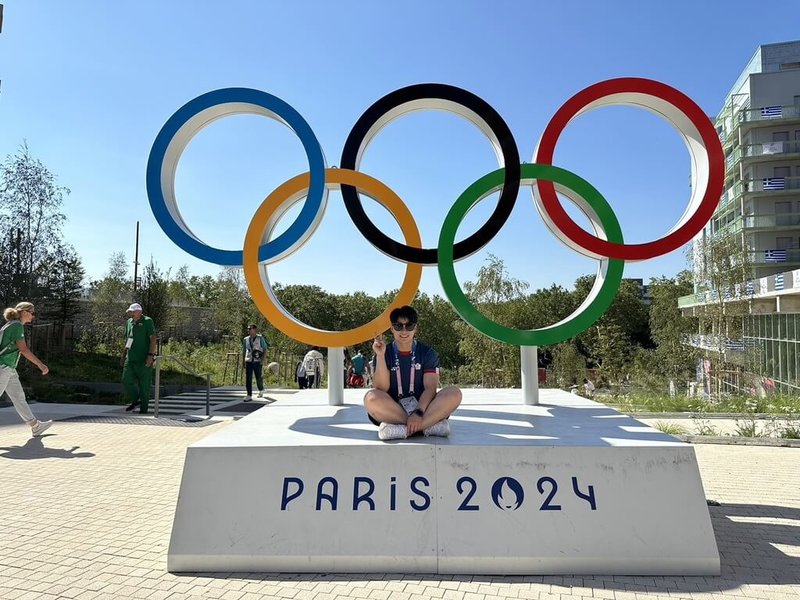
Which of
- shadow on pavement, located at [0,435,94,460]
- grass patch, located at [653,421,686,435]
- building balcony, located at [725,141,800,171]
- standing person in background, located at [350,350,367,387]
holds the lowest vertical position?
shadow on pavement, located at [0,435,94,460]

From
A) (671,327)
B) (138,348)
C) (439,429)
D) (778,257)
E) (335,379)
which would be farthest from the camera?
(778,257)

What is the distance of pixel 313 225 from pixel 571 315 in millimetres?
2659

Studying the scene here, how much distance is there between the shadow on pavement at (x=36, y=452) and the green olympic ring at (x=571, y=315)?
4.75 metres

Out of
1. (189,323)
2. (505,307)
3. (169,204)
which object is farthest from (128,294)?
(169,204)

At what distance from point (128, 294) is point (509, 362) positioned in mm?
17415

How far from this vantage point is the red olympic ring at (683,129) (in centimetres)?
510

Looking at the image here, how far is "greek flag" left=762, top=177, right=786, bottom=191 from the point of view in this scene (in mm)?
36375

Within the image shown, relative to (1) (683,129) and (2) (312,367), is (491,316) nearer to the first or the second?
(2) (312,367)

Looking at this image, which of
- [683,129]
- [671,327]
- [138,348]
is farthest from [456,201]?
[671,327]

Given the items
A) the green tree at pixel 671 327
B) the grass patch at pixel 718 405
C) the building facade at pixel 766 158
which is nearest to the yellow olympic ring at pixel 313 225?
the grass patch at pixel 718 405

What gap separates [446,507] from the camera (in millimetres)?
3527

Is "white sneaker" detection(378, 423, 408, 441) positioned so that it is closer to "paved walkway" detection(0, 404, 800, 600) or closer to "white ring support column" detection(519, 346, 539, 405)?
"paved walkway" detection(0, 404, 800, 600)

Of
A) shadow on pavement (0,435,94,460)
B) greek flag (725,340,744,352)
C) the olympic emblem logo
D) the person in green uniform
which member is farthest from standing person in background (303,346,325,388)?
greek flag (725,340,744,352)

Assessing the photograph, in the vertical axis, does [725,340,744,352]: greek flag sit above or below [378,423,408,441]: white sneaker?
above
